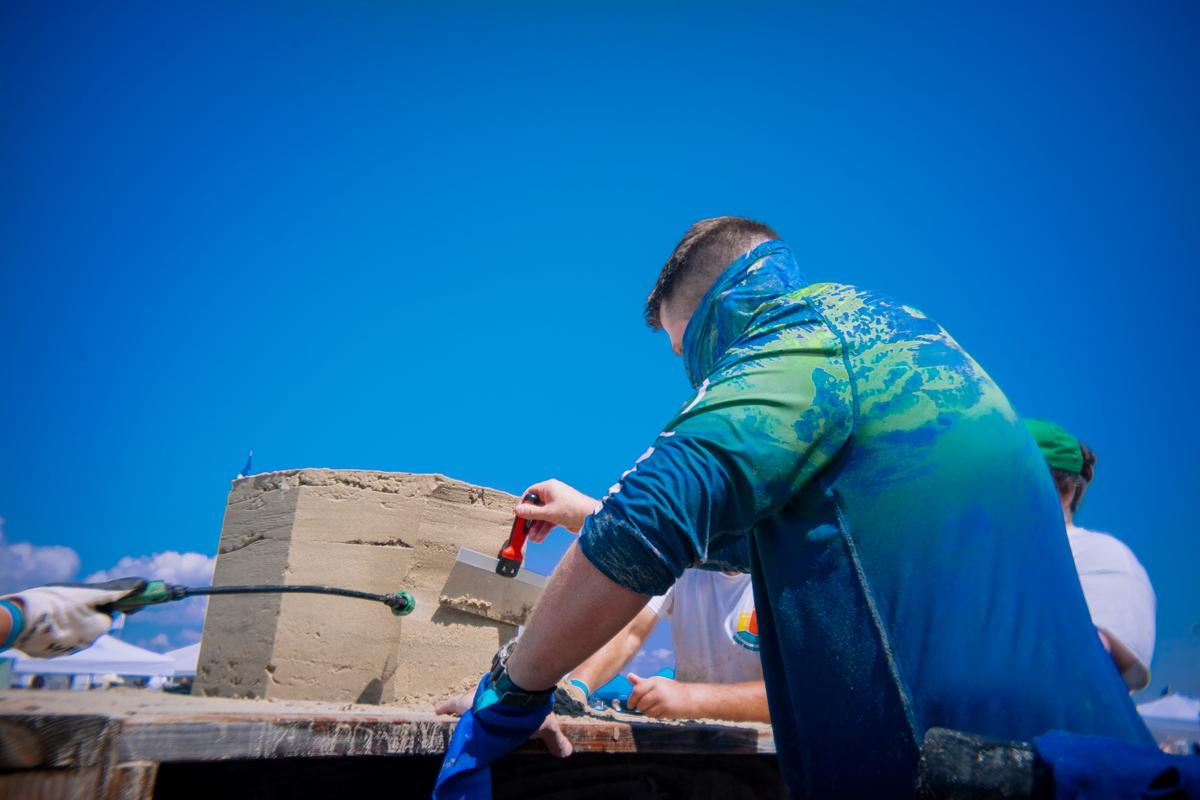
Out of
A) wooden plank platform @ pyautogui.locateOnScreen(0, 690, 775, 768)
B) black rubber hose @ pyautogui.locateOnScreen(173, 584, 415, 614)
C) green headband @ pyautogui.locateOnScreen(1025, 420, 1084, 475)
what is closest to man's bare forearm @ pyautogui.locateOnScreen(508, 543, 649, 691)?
wooden plank platform @ pyautogui.locateOnScreen(0, 690, 775, 768)

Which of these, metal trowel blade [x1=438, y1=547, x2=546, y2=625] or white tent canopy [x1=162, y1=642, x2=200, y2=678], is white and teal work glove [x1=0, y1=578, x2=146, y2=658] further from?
white tent canopy [x1=162, y1=642, x2=200, y2=678]

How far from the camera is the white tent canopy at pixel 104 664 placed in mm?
13672

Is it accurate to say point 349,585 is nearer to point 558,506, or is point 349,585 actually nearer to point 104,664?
point 558,506

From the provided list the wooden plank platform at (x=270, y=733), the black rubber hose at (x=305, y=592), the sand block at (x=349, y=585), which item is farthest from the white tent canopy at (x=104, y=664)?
the wooden plank platform at (x=270, y=733)

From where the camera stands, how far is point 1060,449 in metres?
3.28

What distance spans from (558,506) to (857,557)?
1.19 m

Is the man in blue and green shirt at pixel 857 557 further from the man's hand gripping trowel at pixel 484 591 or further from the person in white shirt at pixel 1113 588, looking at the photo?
the man's hand gripping trowel at pixel 484 591

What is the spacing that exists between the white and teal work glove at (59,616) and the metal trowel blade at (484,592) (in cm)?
210

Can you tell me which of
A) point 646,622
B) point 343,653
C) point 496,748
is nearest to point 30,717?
point 496,748

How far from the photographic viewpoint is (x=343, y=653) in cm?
404

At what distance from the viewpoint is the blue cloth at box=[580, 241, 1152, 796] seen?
1.38 meters

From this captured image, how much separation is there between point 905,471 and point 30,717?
58.6 inches

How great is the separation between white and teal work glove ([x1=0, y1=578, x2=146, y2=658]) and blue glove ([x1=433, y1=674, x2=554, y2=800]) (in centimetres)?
106

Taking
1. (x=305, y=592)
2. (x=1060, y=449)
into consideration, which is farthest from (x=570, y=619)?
(x=1060, y=449)
